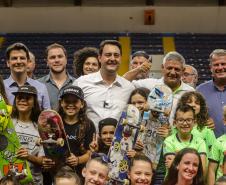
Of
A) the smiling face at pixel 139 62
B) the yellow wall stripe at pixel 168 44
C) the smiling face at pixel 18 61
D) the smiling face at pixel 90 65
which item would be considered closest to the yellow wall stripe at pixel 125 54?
the yellow wall stripe at pixel 168 44

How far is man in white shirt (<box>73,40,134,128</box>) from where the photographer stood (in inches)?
159

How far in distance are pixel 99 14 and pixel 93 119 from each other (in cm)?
907

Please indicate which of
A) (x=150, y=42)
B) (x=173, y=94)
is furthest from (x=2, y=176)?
(x=150, y=42)

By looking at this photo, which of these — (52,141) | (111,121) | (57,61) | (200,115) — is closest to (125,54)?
(57,61)

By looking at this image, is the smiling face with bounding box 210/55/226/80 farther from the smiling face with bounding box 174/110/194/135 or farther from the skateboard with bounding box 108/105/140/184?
the skateboard with bounding box 108/105/140/184

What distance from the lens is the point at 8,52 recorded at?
4145mm

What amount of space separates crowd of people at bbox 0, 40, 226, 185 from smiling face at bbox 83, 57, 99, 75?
303 mm

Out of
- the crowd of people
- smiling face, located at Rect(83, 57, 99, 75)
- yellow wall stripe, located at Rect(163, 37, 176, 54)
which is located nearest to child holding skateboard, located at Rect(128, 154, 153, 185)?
the crowd of people

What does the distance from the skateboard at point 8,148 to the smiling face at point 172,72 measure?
1244 mm

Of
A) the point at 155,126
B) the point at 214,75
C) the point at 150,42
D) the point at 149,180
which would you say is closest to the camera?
the point at 149,180

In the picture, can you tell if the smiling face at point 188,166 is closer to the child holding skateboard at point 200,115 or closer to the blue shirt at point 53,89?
the child holding skateboard at point 200,115

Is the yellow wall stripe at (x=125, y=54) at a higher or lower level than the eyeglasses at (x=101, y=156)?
higher

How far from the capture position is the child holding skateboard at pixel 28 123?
3762 millimetres

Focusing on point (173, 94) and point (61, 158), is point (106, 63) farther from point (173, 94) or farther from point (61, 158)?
point (61, 158)
